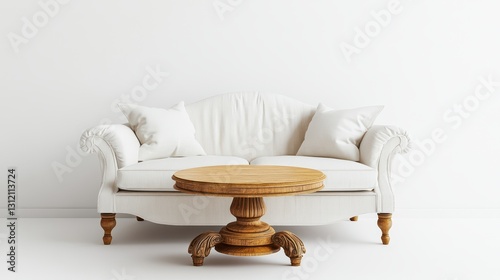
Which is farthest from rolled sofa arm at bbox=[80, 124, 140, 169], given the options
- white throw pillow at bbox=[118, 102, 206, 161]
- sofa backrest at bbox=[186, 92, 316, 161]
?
sofa backrest at bbox=[186, 92, 316, 161]

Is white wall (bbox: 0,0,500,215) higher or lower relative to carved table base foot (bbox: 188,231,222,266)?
higher

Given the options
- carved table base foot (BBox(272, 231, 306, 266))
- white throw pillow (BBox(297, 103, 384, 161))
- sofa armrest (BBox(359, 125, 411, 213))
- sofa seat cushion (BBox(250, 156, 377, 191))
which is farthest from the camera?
white throw pillow (BBox(297, 103, 384, 161))

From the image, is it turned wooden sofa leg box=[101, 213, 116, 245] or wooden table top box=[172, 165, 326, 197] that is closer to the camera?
wooden table top box=[172, 165, 326, 197]

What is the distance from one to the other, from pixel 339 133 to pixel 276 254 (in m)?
1.00

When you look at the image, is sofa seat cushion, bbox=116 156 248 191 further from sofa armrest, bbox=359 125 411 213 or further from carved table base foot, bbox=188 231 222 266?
sofa armrest, bbox=359 125 411 213

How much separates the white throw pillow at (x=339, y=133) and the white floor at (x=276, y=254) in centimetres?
56

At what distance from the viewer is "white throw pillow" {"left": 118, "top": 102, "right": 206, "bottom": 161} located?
3.71 m

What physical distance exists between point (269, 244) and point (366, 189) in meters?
0.74

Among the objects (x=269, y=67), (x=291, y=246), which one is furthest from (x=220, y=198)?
(x=269, y=67)

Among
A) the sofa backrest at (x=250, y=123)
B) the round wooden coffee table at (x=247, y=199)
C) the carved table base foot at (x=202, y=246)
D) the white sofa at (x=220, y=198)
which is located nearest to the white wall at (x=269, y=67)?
the sofa backrest at (x=250, y=123)

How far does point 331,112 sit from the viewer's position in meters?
3.87

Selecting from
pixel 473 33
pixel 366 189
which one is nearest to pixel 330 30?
pixel 473 33

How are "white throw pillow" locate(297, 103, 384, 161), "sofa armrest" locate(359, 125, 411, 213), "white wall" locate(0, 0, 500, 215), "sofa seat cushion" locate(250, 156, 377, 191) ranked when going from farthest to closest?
"white wall" locate(0, 0, 500, 215)
"white throw pillow" locate(297, 103, 384, 161)
"sofa armrest" locate(359, 125, 411, 213)
"sofa seat cushion" locate(250, 156, 377, 191)

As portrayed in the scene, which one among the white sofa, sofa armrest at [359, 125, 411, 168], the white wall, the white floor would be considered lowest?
the white floor
